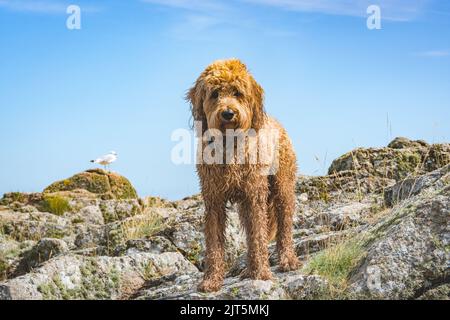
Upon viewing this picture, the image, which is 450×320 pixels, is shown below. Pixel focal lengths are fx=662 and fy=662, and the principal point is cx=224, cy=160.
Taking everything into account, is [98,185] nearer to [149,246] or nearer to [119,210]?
[119,210]

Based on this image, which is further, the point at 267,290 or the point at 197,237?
the point at 197,237

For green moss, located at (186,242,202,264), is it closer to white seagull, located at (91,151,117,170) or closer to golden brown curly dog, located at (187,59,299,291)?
golden brown curly dog, located at (187,59,299,291)

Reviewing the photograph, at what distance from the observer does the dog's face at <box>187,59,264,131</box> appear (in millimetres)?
8062

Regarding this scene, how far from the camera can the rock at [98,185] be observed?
21.7 metres

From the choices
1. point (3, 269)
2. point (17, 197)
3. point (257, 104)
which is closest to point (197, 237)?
point (257, 104)

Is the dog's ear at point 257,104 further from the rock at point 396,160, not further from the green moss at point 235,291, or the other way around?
the rock at point 396,160

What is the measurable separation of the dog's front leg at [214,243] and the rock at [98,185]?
43.2ft

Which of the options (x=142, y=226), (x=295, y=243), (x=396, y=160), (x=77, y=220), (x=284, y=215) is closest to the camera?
(x=284, y=215)

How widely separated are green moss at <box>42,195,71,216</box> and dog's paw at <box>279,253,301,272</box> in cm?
1048

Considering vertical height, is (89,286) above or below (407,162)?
below

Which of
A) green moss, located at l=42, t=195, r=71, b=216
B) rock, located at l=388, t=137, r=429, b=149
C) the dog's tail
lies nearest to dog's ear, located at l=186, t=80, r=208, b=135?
the dog's tail

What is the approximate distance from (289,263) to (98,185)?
44.2 ft

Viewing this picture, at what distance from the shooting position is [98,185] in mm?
21828
